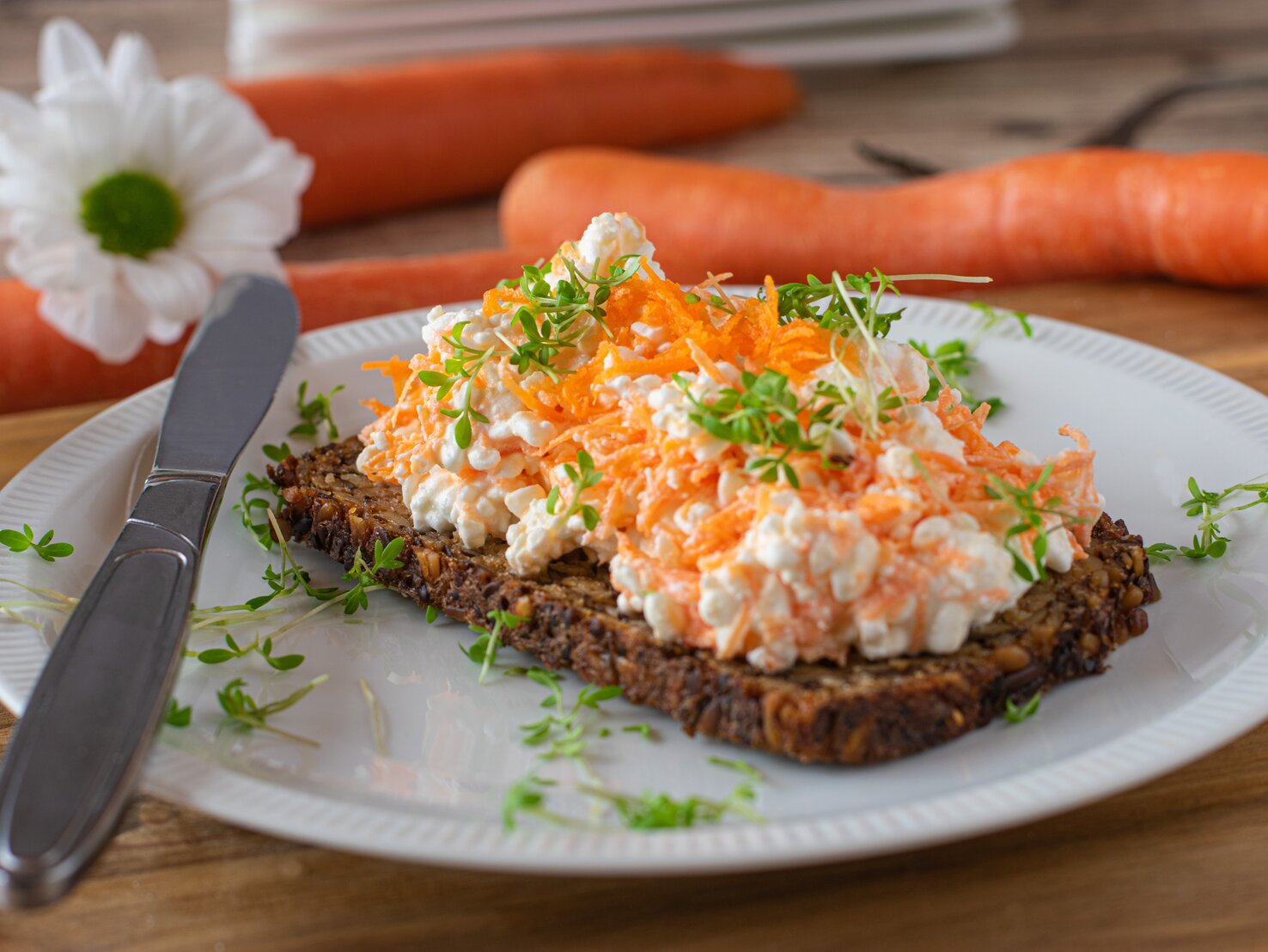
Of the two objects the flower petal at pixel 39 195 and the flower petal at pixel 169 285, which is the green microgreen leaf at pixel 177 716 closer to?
the flower petal at pixel 169 285

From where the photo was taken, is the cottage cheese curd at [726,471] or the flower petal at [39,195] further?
the flower petal at [39,195]

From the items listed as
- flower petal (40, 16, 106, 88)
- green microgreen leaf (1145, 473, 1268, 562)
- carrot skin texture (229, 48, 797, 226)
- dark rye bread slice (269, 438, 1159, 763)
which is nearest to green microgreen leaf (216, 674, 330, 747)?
dark rye bread slice (269, 438, 1159, 763)

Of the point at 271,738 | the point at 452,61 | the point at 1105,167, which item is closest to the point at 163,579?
the point at 271,738

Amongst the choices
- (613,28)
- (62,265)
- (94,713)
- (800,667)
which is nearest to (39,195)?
(62,265)

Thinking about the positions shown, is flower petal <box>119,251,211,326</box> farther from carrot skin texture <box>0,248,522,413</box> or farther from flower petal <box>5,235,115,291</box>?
carrot skin texture <box>0,248,522,413</box>

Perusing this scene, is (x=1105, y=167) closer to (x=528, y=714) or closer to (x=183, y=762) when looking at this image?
(x=528, y=714)

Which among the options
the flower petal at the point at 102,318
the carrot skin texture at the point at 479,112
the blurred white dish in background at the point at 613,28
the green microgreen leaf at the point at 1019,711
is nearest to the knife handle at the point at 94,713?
the green microgreen leaf at the point at 1019,711
